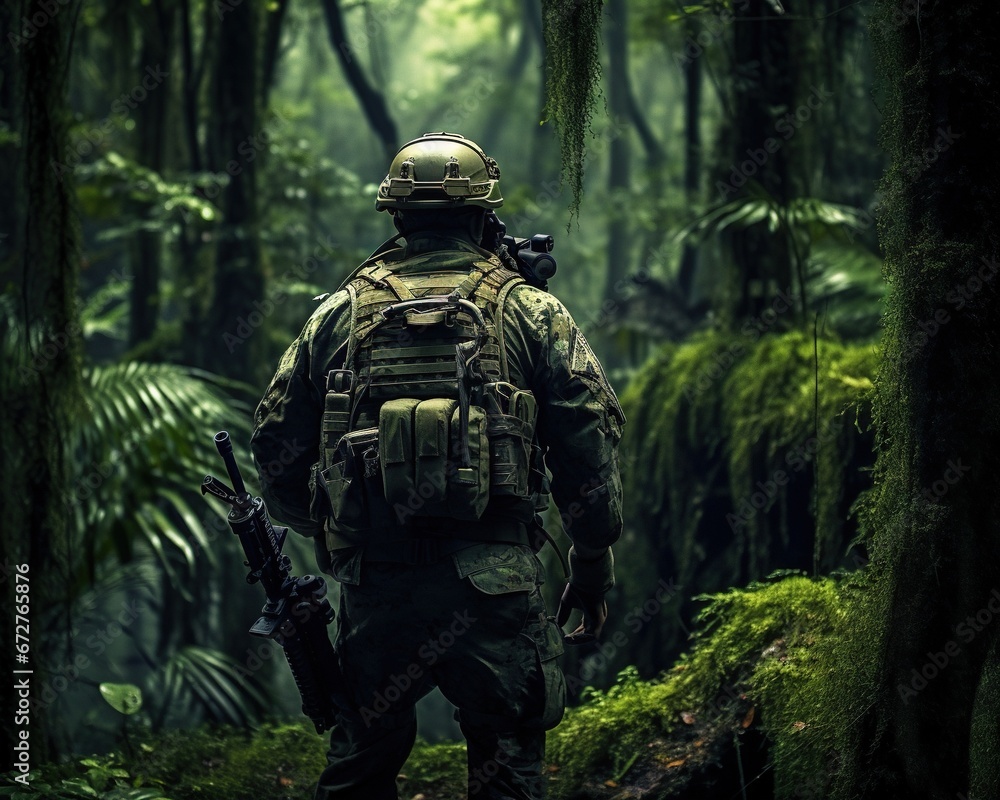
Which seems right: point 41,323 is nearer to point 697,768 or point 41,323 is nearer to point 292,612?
point 292,612

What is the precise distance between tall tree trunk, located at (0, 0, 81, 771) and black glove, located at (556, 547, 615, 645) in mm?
2475

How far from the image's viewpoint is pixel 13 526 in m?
4.80

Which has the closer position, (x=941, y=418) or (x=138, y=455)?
(x=941, y=418)

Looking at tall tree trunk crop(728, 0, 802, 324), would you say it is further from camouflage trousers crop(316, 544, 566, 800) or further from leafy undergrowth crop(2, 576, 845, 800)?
camouflage trousers crop(316, 544, 566, 800)

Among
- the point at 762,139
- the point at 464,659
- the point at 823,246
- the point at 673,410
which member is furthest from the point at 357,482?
the point at 823,246

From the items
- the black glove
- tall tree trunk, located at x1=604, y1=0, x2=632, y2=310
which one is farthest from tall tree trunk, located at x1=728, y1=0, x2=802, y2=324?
tall tree trunk, located at x1=604, y1=0, x2=632, y2=310

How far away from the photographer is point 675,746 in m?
4.26

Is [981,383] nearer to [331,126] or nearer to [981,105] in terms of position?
[981,105]

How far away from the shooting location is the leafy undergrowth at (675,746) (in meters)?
3.83

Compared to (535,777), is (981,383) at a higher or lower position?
higher

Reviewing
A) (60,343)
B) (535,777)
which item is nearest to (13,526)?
(60,343)

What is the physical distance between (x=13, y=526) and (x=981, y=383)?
160 inches

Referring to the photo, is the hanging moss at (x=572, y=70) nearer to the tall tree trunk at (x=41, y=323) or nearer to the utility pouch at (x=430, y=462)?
the utility pouch at (x=430, y=462)

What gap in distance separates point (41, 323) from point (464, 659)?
2.79m
